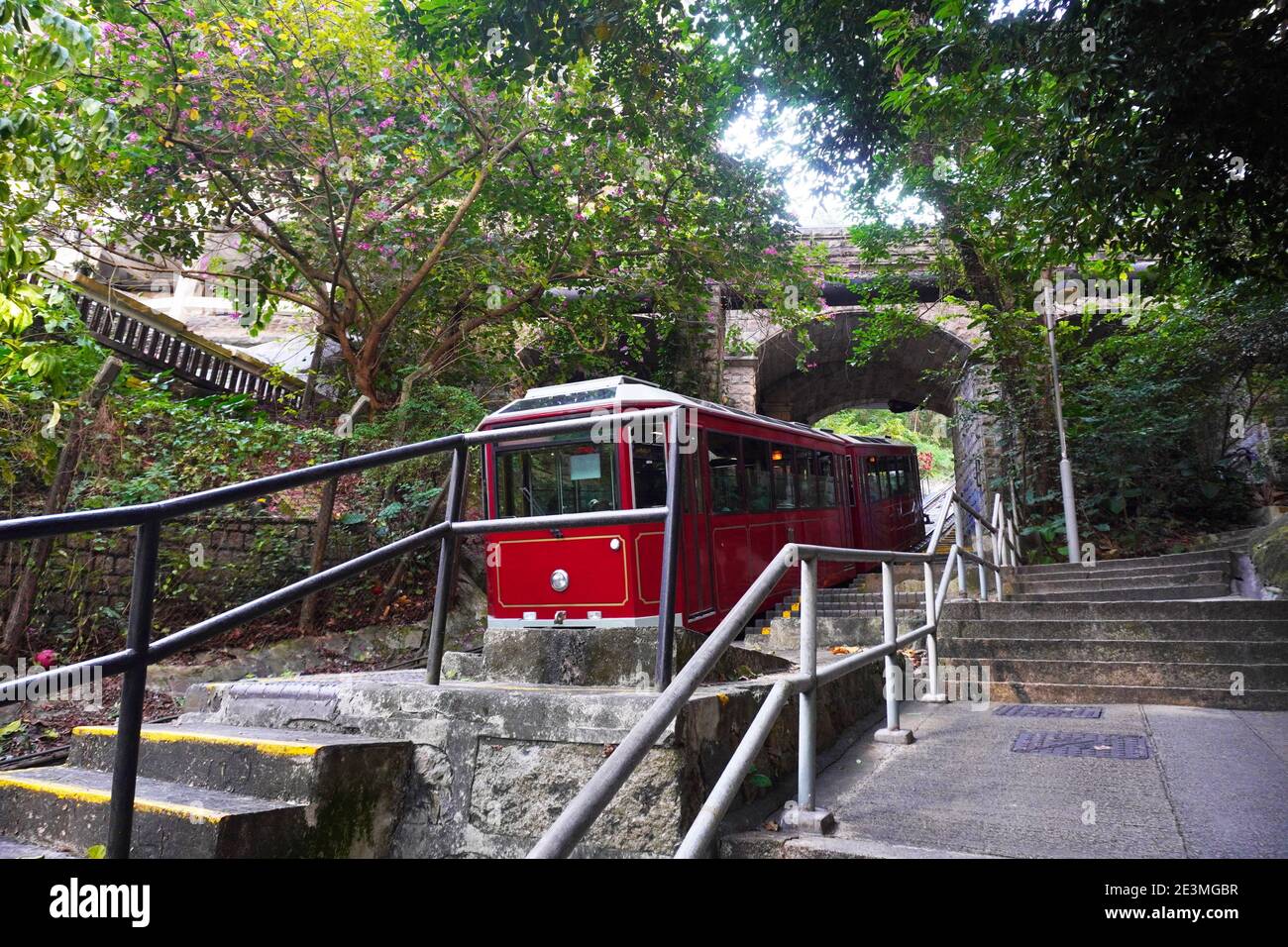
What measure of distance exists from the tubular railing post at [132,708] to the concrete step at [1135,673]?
4.93 metres

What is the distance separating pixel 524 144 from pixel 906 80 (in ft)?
14.0

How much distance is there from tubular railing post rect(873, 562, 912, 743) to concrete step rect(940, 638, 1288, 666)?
2026mm

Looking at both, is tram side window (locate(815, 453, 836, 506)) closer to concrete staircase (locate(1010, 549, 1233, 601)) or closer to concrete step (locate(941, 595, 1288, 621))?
concrete staircase (locate(1010, 549, 1233, 601))

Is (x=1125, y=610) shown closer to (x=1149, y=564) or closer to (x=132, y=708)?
(x=1149, y=564)

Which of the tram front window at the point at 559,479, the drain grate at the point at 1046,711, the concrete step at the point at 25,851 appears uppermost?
the tram front window at the point at 559,479

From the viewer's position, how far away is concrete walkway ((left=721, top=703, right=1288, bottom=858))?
222cm

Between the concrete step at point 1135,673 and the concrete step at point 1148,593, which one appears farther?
the concrete step at point 1148,593

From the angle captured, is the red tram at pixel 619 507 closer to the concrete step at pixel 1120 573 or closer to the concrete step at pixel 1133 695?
the concrete step at pixel 1133 695

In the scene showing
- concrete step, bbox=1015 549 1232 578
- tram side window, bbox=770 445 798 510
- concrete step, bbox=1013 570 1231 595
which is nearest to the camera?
concrete step, bbox=1013 570 1231 595

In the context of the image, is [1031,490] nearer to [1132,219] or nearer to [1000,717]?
[1132,219]

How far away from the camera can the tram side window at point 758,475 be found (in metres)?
8.33

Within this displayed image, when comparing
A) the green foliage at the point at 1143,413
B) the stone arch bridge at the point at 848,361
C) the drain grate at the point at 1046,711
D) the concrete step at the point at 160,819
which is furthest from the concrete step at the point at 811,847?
the green foliage at the point at 1143,413

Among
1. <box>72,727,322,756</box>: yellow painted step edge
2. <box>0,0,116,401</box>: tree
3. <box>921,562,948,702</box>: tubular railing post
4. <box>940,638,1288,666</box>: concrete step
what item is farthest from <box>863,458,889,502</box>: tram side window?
<box>72,727,322,756</box>: yellow painted step edge
